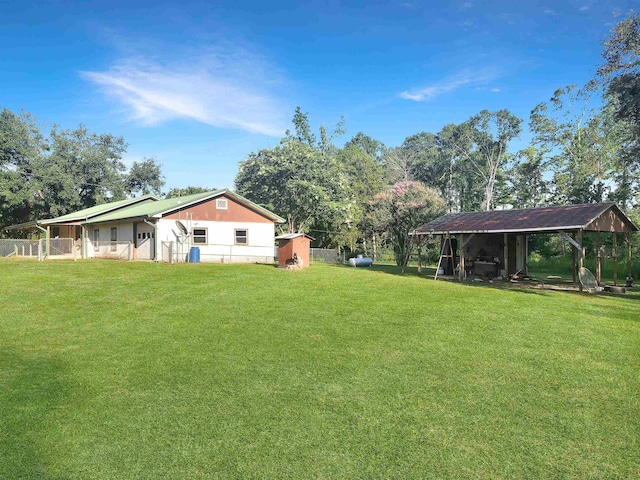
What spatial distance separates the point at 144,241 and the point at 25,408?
69.5 ft

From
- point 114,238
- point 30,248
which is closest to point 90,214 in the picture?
point 114,238

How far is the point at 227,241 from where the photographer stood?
2562 cm

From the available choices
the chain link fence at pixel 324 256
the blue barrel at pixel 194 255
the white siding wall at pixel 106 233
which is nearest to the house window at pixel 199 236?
the blue barrel at pixel 194 255

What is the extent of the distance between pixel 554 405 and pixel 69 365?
661 cm

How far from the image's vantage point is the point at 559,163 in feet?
138

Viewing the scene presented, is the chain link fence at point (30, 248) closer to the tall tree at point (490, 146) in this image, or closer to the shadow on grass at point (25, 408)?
the shadow on grass at point (25, 408)

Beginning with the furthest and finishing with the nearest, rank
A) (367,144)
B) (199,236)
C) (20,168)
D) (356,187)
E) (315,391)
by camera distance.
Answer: (367,144) < (356,187) < (20,168) < (199,236) < (315,391)

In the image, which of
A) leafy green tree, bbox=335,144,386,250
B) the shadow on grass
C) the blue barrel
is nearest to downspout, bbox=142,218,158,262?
the blue barrel

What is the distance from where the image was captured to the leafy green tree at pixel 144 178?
142 ft

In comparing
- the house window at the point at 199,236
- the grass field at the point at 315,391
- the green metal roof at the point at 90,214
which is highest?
the green metal roof at the point at 90,214

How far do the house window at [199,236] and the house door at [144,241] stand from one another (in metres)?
2.22

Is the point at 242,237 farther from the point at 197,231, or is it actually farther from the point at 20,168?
the point at 20,168

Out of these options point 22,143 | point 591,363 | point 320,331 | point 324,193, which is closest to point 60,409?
point 320,331

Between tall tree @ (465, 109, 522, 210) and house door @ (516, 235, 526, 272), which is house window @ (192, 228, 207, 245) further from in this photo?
tall tree @ (465, 109, 522, 210)
